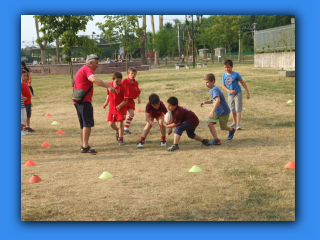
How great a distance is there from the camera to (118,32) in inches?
1353

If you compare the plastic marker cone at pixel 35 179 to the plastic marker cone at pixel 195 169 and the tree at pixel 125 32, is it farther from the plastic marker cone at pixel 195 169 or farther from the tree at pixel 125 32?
the tree at pixel 125 32

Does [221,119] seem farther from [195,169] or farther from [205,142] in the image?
[195,169]

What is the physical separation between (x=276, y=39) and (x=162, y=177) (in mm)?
24832

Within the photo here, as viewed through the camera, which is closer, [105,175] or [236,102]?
[105,175]

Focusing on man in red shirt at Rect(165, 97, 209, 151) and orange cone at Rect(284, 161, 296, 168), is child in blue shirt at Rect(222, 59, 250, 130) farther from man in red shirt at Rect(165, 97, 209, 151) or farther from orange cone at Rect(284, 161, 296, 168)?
orange cone at Rect(284, 161, 296, 168)

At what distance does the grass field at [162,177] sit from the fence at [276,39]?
16.2 m

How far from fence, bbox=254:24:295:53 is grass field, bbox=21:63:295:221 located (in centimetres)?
1618

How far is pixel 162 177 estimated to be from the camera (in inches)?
238

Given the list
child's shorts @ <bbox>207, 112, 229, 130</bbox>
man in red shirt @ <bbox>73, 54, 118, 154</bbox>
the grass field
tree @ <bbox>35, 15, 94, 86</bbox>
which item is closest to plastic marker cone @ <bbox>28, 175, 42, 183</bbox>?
the grass field

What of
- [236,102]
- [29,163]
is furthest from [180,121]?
[29,163]

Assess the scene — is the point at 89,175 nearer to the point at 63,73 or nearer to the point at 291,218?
the point at 291,218
